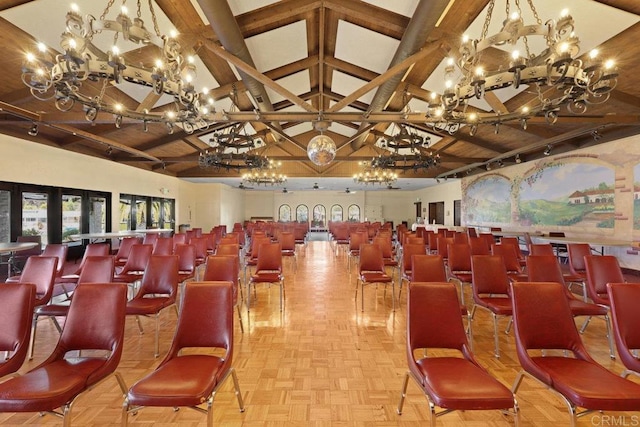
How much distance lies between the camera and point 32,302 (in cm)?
211

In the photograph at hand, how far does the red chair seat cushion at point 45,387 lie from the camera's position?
1.63m

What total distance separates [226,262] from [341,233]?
6598 millimetres

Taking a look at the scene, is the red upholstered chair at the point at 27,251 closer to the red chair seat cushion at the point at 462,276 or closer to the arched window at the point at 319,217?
the red chair seat cushion at the point at 462,276

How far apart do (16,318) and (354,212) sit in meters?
21.2

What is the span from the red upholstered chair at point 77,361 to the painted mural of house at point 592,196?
407 inches

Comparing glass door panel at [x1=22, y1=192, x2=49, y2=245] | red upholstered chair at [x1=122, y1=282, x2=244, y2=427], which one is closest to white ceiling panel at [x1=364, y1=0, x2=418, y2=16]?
red upholstered chair at [x1=122, y1=282, x2=244, y2=427]

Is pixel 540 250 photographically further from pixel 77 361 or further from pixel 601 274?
pixel 77 361

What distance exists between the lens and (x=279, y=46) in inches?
245

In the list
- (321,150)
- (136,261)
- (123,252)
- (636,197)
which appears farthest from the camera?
(636,197)

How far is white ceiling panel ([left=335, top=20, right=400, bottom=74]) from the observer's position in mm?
5723

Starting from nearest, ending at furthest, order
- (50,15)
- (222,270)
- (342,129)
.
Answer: (222,270) < (50,15) < (342,129)

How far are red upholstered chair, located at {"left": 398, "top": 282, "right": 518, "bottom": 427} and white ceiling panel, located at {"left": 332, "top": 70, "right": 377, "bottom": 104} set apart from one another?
6.32 metres

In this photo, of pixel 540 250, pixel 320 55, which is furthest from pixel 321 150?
pixel 540 250

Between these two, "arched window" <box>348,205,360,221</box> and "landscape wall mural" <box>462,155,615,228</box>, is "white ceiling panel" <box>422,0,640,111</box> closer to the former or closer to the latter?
"landscape wall mural" <box>462,155,615,228</box>
